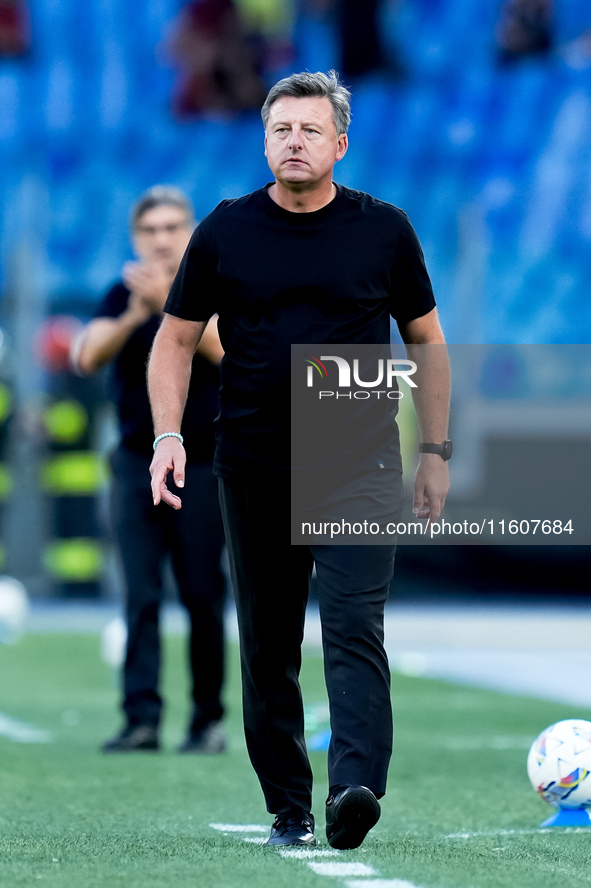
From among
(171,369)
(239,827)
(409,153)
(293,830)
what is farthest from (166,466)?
(409,153)

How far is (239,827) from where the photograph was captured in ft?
14.5

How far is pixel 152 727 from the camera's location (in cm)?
628

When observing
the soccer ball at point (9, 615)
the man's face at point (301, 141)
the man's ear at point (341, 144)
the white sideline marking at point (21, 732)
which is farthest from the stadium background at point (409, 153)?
the man's face at point (301, 141)

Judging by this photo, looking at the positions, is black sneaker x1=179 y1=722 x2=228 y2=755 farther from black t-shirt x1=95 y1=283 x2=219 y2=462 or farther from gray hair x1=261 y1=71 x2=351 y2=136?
gray hair x1=261 y1=71 x2=351 y2=136

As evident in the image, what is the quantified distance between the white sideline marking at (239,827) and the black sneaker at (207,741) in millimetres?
1783

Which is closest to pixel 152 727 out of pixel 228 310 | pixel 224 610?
pixel 224 610

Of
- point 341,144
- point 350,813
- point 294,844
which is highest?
point 341,144

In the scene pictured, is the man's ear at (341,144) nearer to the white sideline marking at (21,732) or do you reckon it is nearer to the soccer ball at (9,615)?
the white sideline marking at (21,732)

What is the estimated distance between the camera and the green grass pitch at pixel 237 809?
11.8ft

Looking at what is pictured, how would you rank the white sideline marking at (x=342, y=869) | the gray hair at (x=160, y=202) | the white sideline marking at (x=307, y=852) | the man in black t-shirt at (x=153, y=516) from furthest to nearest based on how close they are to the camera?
the gray hair at (x=160, y=202), the man in black t-shirt at (x=153, y=516), the white sideline marking at (x=307, y=852), the white sideline marking at (x=342, y=869)

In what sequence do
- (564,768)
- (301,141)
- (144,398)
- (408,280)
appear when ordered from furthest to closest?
(144,398)
(564,768)
(408,280)
(301,141)

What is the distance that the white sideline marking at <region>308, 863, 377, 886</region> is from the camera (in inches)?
139

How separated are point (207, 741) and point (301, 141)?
3.13 meters

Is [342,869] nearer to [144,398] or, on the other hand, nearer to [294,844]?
[294,844]
